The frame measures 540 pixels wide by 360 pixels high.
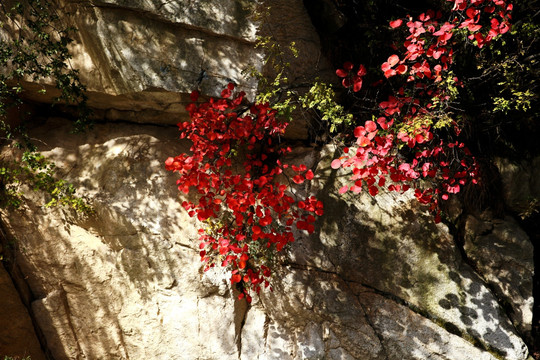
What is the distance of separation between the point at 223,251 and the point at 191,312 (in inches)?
30.5

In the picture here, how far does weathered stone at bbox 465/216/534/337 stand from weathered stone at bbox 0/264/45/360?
425 cm

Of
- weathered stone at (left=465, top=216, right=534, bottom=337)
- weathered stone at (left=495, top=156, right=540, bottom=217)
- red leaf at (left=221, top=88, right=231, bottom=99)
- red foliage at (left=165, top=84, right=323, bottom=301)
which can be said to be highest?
red leaf at (left=221, top=88, right=231, bottom=99)

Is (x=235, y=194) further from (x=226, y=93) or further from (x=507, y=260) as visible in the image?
(x=507, y=260)

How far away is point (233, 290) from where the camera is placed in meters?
3.51

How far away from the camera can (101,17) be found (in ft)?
10.0

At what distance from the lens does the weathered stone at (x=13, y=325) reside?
3.49 metres

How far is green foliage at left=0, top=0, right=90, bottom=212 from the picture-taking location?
3.03 metres

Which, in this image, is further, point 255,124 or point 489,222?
point 489,222

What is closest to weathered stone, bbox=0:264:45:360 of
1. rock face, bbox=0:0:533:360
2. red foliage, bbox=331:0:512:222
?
rock face, bbox=0:0:533:360

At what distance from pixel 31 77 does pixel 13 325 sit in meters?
2.29

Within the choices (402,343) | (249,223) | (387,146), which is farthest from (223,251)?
(402,343)

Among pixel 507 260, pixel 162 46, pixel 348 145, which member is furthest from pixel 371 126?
pixel 507 260

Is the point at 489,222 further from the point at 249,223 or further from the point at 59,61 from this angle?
the point at 59,61

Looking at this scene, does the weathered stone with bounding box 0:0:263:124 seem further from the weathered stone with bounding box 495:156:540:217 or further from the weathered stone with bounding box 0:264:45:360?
the weathered stone with bounding box 495:156:540:217
